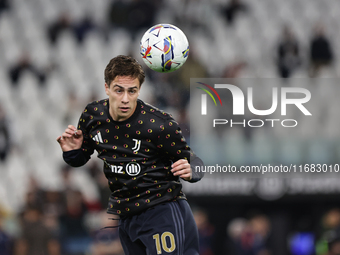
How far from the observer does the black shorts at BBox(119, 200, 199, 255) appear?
396 centimetres

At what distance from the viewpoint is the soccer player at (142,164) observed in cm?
396

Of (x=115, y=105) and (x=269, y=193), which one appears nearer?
(x=115, y=105)

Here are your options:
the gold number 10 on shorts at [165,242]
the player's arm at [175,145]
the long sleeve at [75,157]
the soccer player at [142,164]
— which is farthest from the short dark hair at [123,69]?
the gold number 10 on shorts at [165,242]

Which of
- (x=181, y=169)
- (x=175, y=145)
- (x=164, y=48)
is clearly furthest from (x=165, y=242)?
(x=164, y=48)

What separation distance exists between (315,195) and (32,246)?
5.21 m

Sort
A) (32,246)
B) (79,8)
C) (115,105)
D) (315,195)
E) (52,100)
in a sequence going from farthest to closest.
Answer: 1. (79,8)
2. (52,100)
3. (315,195)
4. (32,246)
5. (115,105)

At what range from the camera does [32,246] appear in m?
8.93

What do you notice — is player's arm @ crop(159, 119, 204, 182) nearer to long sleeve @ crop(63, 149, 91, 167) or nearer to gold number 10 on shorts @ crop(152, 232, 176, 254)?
gold number 10 on shorts @ crop(152, 232, 176, 254)

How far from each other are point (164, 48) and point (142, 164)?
1.07 m

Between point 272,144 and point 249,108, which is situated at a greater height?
point 249,108

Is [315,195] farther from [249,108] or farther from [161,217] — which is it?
[161,217]

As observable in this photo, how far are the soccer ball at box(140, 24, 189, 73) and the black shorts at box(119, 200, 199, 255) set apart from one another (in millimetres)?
1206

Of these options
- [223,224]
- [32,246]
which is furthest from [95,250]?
[223,224]

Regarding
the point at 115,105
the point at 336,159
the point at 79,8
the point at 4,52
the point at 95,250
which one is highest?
the point at 79,8
